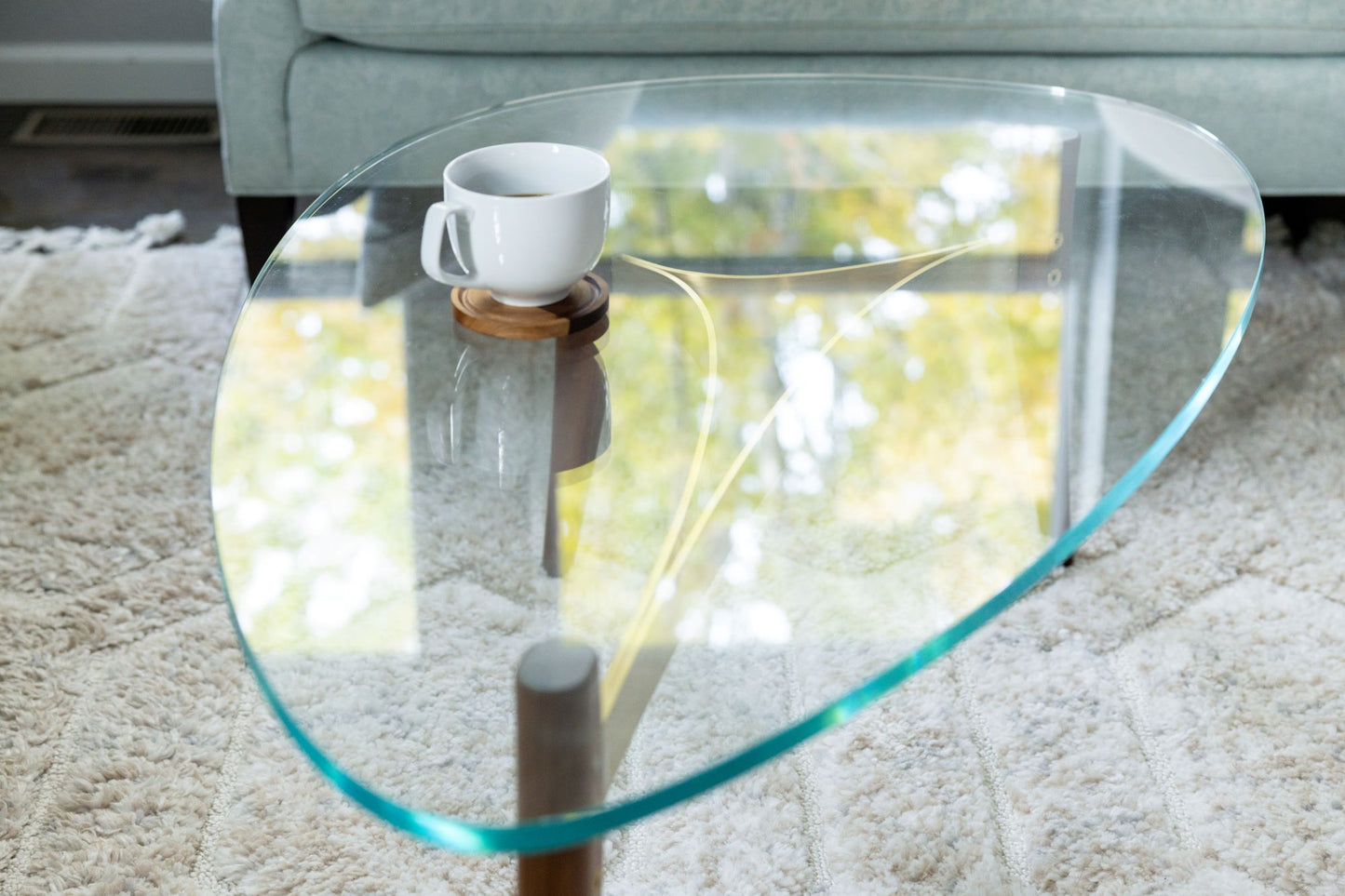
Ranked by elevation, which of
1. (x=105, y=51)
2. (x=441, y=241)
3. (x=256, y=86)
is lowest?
(x=105, y=51)

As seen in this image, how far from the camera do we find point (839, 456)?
2.41 feet

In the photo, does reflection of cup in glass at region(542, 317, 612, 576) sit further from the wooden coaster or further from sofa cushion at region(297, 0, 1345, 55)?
sofa cushion at region(297, 0, 1345, 55)

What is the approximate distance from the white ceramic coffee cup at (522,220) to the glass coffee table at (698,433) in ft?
0.13

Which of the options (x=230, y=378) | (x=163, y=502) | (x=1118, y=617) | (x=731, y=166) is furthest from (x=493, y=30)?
(x=1118, y=617)

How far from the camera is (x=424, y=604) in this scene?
61 centimetres

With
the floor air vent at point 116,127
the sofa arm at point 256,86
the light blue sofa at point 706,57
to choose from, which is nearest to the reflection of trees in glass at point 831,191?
the light blue sofa at point 706,57

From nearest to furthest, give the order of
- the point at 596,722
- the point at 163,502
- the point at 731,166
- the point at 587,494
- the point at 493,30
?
the point at 596,722, the point at 587,494, the point at 731,166, the point at 163,502, the point at 493,30

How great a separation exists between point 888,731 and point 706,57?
3.04 feet

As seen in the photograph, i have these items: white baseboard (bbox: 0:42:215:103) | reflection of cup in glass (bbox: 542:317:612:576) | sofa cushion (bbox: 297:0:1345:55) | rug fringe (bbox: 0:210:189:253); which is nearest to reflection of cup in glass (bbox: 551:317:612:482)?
reflection of cup in glass (bbox: 542:317:612:576)

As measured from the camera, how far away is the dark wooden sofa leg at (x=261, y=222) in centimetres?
156

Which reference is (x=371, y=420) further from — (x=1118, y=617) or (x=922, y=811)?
(x=1118, y=617)

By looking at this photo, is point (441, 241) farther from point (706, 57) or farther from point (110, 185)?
point (110, 185)

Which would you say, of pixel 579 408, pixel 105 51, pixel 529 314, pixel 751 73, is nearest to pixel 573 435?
pixel 579 408

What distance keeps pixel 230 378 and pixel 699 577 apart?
348mm
